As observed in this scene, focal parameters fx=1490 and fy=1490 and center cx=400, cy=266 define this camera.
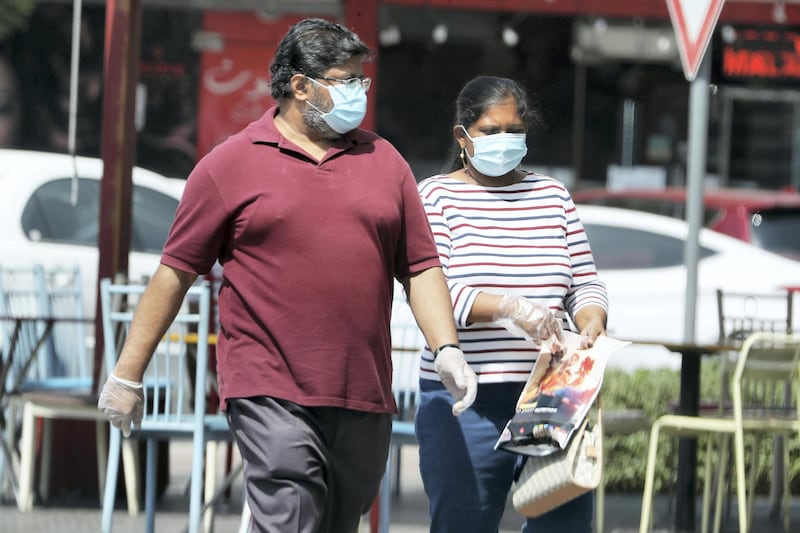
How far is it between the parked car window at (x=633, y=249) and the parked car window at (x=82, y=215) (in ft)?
9.82

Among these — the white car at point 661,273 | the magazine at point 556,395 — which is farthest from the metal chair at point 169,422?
the white car at point 661,273

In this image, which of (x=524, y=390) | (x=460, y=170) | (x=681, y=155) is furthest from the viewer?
(x=681, y=155)

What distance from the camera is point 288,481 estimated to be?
3.65 metres

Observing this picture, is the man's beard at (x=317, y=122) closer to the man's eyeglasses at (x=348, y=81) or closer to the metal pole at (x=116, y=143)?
the man's eyeglasses at (x=348, y=81)

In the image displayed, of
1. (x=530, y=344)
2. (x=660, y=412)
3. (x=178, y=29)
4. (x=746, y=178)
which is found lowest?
(x=660, y=412)

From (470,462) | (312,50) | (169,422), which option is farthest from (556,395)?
(169,422)

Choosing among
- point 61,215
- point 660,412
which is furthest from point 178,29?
point 660,412

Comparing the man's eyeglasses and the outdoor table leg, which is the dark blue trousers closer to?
the man's eyeglasses

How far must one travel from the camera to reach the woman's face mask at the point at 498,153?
4.20m

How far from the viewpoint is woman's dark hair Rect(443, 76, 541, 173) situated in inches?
169

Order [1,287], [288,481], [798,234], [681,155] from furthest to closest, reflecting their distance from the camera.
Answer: [681,155], [798,234], [1,287], [288,481]

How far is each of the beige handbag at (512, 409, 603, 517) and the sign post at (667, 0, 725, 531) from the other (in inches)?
108

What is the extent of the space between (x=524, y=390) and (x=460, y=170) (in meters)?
0.74

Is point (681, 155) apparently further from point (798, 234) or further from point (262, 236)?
point (262, 236)
